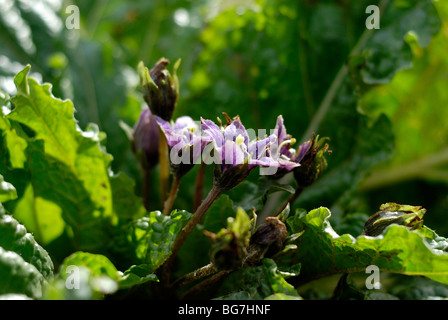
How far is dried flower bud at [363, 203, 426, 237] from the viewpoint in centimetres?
60

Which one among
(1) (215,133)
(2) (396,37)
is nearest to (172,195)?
(1) (215,133)

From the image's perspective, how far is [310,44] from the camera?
1.02 metres

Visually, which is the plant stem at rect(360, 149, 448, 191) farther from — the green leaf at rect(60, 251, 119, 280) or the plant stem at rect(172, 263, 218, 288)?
the green leaf at rect(60, 251, 119, 280)

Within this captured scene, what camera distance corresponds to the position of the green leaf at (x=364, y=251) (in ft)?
1.88

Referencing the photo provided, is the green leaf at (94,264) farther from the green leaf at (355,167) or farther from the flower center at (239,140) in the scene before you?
the green leaf at (355,167)

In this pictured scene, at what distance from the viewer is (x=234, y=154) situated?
1.95ft

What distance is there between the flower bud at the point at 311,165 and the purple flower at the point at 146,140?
0.25 meters

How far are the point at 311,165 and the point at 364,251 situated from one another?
0.48ft

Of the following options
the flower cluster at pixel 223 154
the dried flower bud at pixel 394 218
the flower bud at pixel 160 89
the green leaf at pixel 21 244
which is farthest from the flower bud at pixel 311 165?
the green leaf at pixel 21 244

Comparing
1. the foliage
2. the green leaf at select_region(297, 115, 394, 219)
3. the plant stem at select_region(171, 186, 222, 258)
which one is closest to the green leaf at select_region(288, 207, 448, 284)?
the foliage

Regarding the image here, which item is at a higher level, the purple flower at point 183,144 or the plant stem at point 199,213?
the purple flower at point 183,144

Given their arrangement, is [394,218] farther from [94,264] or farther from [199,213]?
[94,264]

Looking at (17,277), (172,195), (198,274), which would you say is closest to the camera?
(17,277)
